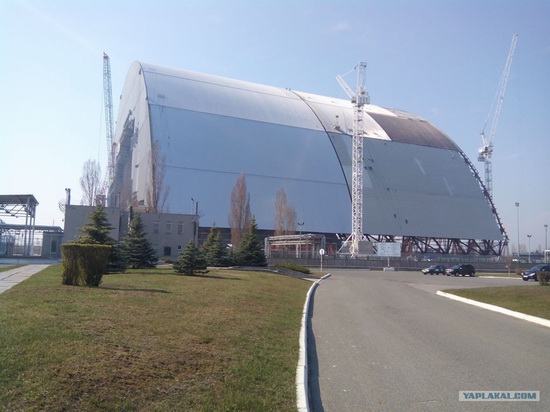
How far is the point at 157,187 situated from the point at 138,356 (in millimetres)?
59811

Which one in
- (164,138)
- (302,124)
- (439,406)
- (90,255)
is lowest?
(439,406)

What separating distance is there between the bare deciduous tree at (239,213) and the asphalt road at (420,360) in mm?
46253

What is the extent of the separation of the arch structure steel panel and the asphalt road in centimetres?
5196

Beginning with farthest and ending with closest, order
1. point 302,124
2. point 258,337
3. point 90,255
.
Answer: point 302,124 → point 90,255 → point 258,337

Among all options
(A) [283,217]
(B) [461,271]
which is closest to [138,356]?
(B) [461,271]

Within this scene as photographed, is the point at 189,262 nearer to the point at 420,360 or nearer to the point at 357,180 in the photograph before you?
the point at 420,360

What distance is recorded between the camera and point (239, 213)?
66375 mm

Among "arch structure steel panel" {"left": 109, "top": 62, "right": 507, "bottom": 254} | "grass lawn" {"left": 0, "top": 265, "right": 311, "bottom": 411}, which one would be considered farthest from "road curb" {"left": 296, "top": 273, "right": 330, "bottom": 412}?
"arch structure steel panel" {"left": 109, "top": 62, "right": 507, "bottom": 254}

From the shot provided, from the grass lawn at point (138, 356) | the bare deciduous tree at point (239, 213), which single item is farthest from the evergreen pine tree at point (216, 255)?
the grass lawn at point (138, 356)

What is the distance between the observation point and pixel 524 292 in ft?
81.4

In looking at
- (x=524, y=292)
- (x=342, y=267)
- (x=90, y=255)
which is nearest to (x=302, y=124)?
(x=342, y=267)

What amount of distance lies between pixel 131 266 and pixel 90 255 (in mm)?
17849

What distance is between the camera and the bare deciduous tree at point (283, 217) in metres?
75.8

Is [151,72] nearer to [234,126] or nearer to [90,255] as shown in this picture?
[234,126]
